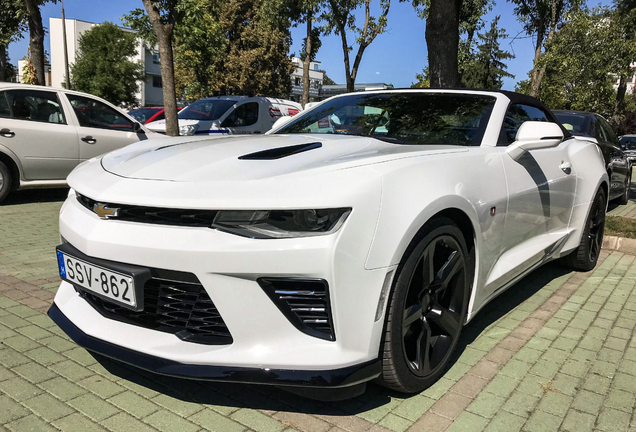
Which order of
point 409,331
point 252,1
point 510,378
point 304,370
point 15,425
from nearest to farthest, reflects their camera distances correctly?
point 304,370 < point 15,425 < point 409,331 < point 510,378 < point 252,1

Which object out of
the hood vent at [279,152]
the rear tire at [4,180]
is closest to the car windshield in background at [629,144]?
the hood vent at [279,152]

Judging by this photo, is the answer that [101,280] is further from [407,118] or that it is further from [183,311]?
[407,118]

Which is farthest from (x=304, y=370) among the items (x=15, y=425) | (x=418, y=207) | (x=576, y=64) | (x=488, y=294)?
(x=576, y=64)

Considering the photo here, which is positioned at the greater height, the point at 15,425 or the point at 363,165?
the point at 363,165

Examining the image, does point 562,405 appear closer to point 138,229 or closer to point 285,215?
point 285,215

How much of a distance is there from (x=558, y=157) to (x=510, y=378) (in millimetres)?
1825

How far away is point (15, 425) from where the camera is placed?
2105 millimetres

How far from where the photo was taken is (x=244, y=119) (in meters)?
11.9

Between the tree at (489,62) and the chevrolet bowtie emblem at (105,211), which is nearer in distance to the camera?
the chevrolet bowtie emblem at (105,211)

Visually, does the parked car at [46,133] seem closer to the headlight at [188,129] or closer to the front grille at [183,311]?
the headlight at [188,129]

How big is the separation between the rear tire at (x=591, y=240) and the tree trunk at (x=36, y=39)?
556 inches

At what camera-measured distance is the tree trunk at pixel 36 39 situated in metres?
14.2

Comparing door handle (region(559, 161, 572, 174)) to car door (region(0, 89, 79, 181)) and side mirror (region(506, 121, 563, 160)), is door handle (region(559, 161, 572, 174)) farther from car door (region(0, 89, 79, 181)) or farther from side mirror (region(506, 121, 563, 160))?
car door (region(0, 89, 79, 181))

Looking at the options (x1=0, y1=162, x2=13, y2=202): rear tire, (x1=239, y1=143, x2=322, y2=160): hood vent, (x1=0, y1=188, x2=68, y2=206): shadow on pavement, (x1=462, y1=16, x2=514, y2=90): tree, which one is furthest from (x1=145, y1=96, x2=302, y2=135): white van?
(x1=462, y1=16, x2=514, y2=90): tree
